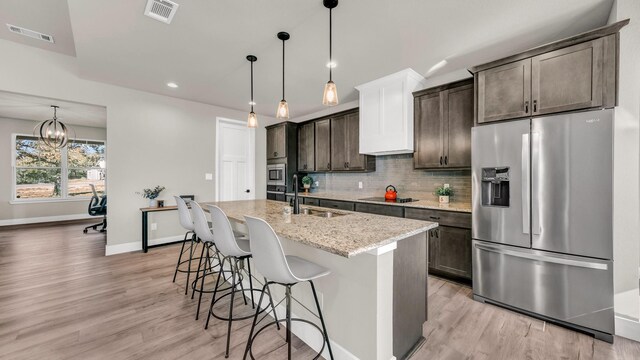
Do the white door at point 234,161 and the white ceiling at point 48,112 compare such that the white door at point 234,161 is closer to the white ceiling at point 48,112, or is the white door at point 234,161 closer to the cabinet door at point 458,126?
the white ceiling at point 48,112

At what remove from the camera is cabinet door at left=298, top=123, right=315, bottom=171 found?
5.10 metres

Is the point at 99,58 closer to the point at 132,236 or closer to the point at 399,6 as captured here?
the point at 132,236

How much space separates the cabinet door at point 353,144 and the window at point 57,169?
730 cm

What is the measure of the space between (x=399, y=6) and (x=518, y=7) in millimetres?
948

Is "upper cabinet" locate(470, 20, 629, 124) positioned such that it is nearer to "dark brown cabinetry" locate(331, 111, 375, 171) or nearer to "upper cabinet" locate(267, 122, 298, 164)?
"dark brown cabinetry" locate(331, 111, 375, 171)

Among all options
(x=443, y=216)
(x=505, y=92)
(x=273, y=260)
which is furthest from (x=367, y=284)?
(x=505, y=92)

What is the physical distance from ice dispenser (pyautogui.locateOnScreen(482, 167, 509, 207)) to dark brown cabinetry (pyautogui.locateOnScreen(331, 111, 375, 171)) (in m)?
1.93

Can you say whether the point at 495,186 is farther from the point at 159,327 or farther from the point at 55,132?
the point at 55,132

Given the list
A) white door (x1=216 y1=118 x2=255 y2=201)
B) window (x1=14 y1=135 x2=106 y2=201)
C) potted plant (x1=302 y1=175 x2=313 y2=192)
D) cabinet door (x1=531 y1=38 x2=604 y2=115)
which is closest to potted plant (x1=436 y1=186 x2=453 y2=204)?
cabinet door (x1=531 y1=38 x2=604 y2=115)

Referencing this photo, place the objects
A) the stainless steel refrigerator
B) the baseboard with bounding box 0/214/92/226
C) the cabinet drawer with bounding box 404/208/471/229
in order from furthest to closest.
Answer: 1. the baseboard with bounding box 0/214/92/226
2. the cabinet drawer with bounding box 404/208/471/229
3. the stainless steel refrigerator

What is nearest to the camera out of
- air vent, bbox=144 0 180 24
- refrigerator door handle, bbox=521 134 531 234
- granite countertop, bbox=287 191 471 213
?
air vent, bbox=144 0 180 24

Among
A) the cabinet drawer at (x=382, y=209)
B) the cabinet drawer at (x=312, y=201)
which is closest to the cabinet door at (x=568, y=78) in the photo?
the cabinet drawer at (x=382, y=209)

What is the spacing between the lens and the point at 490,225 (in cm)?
246

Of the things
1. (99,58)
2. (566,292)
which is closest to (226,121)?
(99,58)
